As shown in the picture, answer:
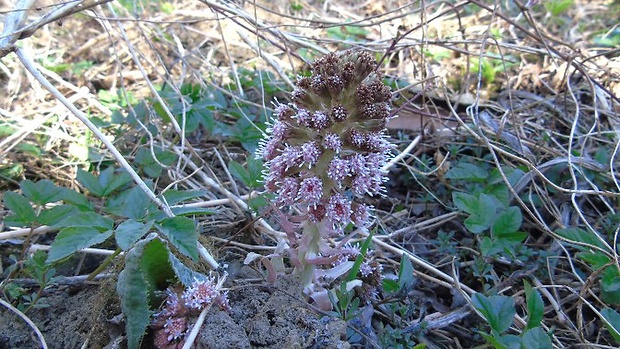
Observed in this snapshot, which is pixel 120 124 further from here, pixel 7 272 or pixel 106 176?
pixel 7 272

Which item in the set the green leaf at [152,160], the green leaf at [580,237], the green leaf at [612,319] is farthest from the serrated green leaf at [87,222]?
the green leaf at [580,237]

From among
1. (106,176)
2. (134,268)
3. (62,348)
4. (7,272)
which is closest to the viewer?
(134,268)

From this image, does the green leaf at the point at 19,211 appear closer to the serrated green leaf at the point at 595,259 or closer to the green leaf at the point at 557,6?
the serrated green leaf at the point at 595,259

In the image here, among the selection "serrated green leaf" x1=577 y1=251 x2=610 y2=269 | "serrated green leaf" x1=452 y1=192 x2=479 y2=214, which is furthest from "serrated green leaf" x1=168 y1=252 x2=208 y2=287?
"serrated green leaf" x1=577 y1=251 x2=610 y2=269

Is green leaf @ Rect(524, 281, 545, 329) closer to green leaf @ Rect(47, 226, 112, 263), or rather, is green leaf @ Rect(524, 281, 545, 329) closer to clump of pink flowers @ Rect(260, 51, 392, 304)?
clump of pink flowers @ Rect(260, 51, 392, 304)

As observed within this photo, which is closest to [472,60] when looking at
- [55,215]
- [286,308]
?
[286,308]

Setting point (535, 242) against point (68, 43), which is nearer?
point (535, 242)
